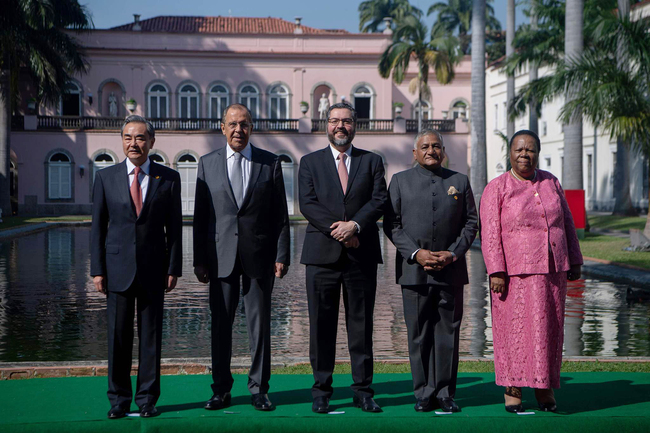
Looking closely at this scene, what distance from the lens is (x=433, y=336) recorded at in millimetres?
5766

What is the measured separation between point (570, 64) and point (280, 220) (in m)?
17.2

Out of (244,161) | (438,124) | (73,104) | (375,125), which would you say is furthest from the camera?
(73,104)

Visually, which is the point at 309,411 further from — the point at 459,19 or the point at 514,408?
the point at 459,19

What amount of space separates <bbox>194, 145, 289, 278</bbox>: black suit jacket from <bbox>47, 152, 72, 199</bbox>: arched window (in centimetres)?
3961

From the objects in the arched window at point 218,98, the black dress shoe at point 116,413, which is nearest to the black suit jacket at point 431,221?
the black dress shoe at point 116,413

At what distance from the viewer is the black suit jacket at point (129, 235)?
219 inches

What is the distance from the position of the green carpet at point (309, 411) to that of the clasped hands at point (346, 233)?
3.79 feet

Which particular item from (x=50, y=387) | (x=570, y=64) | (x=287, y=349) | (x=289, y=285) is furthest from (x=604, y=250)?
(x=50, y=387)

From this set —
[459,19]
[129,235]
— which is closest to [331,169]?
[129,235]

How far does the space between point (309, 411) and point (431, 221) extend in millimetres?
1588

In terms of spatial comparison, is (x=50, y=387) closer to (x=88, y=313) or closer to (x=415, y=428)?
(x=415, y=428)

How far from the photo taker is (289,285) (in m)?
14.5

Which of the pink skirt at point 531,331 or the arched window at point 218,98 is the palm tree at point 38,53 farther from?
the pink skirt at point 531,331

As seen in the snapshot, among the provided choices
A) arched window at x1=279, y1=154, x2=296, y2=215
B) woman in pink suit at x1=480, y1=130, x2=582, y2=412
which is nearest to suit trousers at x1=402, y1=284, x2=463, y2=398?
woman in pink suit at x1=480, y1=130, x2=582, y2=412
